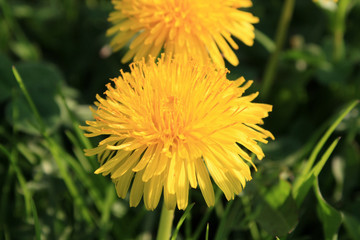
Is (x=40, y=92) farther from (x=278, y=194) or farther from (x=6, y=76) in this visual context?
(x=278, y=194)

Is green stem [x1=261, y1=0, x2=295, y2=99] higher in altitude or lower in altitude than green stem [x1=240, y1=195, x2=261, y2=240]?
higher

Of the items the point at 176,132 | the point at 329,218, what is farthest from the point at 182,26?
the point at 329,218

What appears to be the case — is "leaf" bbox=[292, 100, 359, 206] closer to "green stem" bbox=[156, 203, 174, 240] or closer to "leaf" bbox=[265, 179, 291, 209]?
"leaf" bbox=[265, 179, 291, 209]

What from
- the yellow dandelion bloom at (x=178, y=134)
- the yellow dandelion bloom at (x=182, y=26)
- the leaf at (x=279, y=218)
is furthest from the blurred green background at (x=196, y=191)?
the yellow dandelion bloom at (x=182, y=26)

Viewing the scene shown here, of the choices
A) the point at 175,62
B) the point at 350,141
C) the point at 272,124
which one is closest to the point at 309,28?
the point at 272,124

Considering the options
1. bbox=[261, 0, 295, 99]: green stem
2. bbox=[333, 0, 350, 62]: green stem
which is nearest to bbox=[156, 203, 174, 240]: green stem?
bbox=[261, 0, 295, 99]: green stem

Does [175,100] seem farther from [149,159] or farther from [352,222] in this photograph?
[352,222]

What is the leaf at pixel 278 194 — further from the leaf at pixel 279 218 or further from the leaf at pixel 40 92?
the leaf at pixel 40 92
